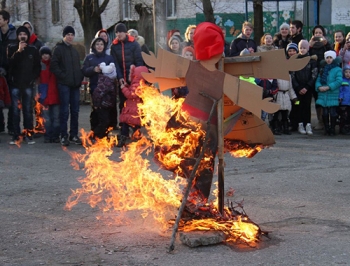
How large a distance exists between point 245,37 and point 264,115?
1.53 m

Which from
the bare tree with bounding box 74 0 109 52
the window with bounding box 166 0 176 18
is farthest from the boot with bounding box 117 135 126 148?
the window with bounding box 166 0 176 18

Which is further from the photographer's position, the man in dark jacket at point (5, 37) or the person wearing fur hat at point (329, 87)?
the person wearing fur hat at point (329, 87)

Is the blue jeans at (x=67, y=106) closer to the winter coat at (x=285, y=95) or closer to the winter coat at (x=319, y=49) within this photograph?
the winter coat at (x=285, y=95)

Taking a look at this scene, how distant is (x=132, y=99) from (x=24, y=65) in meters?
1.98

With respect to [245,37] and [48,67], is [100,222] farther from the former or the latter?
[245,37]

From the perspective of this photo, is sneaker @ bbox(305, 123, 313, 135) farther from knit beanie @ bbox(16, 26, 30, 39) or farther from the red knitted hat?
the red knitted hat

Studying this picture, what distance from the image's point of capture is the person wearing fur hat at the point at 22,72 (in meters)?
10.4

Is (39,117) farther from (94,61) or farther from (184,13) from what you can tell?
(184,13)

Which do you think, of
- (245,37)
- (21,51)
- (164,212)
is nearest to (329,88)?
(245,37)

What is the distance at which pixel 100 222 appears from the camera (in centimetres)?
578

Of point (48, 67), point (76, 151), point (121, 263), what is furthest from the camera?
point (48, 67)

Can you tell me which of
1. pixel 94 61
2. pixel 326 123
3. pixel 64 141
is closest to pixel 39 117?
pixel 64 141

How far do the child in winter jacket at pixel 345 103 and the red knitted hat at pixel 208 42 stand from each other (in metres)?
6.68

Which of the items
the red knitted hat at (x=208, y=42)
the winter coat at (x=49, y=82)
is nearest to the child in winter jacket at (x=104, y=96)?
the winter coat at (x=49, y=82)
